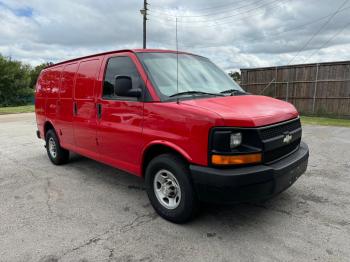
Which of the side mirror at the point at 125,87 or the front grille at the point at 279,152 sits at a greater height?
the side mirror at the point at 125,87

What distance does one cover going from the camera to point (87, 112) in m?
4.78

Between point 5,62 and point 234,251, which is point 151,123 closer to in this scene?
point 234,251

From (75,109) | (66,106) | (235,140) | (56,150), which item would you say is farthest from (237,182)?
(56,150)

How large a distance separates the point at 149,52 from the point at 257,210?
2.58 meters

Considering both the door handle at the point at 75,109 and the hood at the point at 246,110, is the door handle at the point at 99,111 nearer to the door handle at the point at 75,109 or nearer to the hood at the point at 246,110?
the door handle at the point at 75,109

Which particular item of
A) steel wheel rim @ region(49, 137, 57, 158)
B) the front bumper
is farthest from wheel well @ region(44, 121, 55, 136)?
the front bumper

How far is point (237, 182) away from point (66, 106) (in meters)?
3.70

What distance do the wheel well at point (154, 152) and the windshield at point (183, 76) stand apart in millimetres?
602

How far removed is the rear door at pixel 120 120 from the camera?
3863 millimetres

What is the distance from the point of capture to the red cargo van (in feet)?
9.92

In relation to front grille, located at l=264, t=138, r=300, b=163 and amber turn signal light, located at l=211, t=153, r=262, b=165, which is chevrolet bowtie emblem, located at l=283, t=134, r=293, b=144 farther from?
amber turn signal light, located at l=211, t=153, r=262, b=165

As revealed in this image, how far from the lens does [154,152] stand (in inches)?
149

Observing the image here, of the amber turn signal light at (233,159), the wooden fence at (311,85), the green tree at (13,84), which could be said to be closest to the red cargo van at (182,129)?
the amber turn signal light at (233,159)

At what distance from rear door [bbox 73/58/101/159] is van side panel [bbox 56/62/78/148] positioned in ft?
0.59
